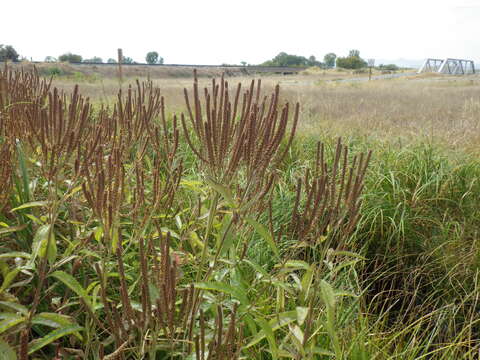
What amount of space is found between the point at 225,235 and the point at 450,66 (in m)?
55.9

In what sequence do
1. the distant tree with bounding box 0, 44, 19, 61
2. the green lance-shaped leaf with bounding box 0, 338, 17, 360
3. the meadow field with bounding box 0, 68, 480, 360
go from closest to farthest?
the green lance-shaped leaf with bounding box 0, 338, 17, 360
the meadow field with bounding box 0, 68, 480, 360
the distant tree with bounding box 0, 44, 19, 61

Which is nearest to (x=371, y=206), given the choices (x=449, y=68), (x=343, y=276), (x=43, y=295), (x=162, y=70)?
(x=343, y=276)

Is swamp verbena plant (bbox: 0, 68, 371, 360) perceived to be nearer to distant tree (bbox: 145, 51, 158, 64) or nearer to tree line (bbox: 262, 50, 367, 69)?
tree line (bbox: 262, 50, 367, 69)

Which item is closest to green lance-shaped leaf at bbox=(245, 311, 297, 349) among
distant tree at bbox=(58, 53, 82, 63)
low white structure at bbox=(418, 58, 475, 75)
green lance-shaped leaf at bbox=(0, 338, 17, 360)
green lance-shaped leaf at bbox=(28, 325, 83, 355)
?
green lance-shaped leaf at bbox=(28, 325, 83, 355)

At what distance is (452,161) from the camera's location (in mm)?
3869

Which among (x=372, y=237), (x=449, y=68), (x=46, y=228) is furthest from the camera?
(x=449, y=68)

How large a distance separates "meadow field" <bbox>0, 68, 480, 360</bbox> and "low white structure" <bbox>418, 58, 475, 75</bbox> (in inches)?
1937

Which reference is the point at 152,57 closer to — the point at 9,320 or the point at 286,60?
the point at 286,60

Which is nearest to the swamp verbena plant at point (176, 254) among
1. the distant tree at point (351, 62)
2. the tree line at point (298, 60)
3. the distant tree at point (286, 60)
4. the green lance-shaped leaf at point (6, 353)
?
the green lance-shaped leaf at point (6, 353)

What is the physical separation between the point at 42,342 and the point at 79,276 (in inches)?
26.1

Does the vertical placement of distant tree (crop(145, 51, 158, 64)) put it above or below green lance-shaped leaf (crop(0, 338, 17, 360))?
above

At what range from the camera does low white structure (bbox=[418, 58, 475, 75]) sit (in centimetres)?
4800

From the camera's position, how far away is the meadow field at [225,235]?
1.12 m

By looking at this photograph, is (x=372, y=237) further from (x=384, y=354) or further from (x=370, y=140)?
(x=370, y=140)
